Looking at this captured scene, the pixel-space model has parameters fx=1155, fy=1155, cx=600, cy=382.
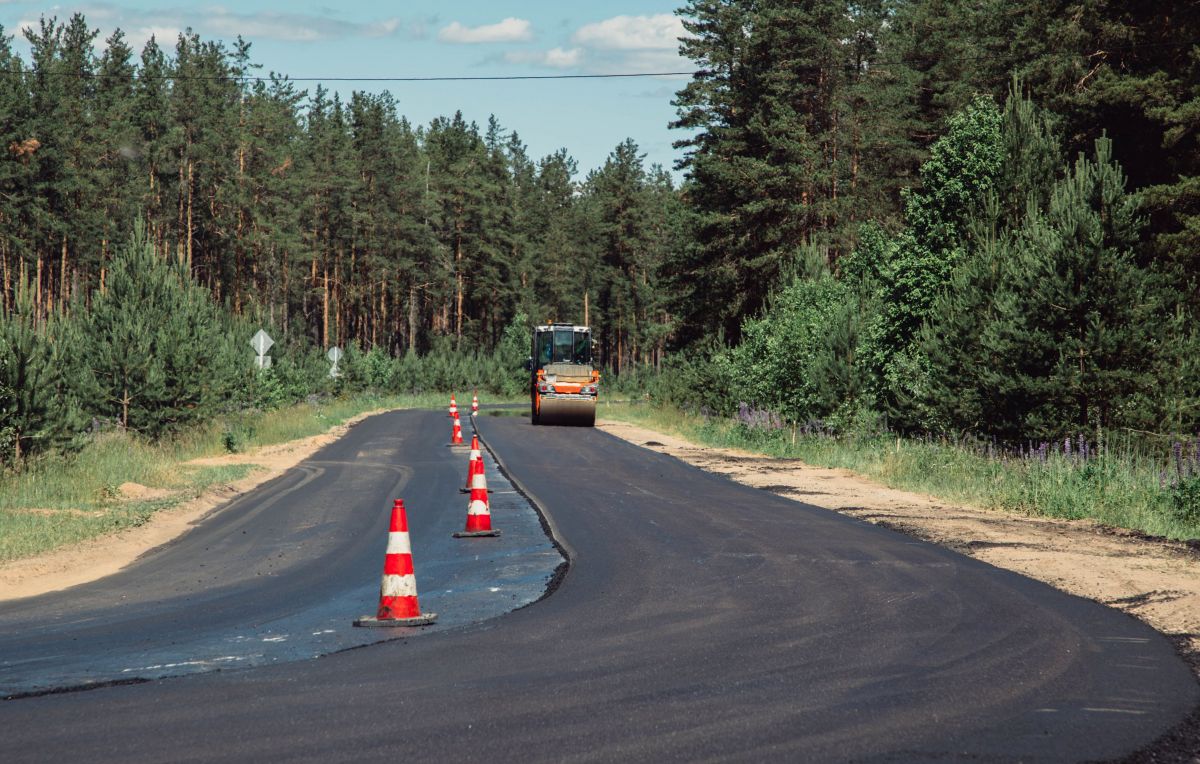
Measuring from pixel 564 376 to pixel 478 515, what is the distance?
1088 inches

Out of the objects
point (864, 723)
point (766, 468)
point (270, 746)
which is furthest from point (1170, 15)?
point (270, 746)

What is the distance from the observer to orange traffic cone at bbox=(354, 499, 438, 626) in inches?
360

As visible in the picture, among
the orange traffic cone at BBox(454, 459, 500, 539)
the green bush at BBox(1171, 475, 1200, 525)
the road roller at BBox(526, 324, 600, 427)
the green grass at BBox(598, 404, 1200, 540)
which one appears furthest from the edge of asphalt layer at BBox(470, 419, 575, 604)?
the road roller at BBox(526, 324, 600, 427)

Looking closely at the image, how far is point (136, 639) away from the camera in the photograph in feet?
28.4

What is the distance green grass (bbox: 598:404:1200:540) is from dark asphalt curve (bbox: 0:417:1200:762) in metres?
5.35

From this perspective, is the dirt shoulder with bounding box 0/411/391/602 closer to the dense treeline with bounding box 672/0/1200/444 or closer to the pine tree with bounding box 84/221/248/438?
the pine tree with bounding box 84/221/248/438

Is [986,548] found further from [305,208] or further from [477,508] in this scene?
[305,208]

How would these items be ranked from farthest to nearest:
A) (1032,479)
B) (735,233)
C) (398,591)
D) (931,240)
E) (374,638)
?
(735,233) → (931,240) → (1032,479) → (398,591) → (374,638)

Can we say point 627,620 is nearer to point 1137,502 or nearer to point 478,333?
point 1137,502

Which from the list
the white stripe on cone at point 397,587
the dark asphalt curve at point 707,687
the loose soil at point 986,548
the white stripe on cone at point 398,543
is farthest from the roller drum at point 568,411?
the white stripe on cone at point 397,587

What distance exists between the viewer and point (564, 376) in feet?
139

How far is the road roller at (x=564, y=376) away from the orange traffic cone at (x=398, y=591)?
107ft

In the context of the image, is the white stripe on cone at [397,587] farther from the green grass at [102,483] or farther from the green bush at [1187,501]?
the green bush at [1187,501]

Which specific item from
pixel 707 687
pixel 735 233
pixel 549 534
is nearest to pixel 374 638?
pixel 707 687
